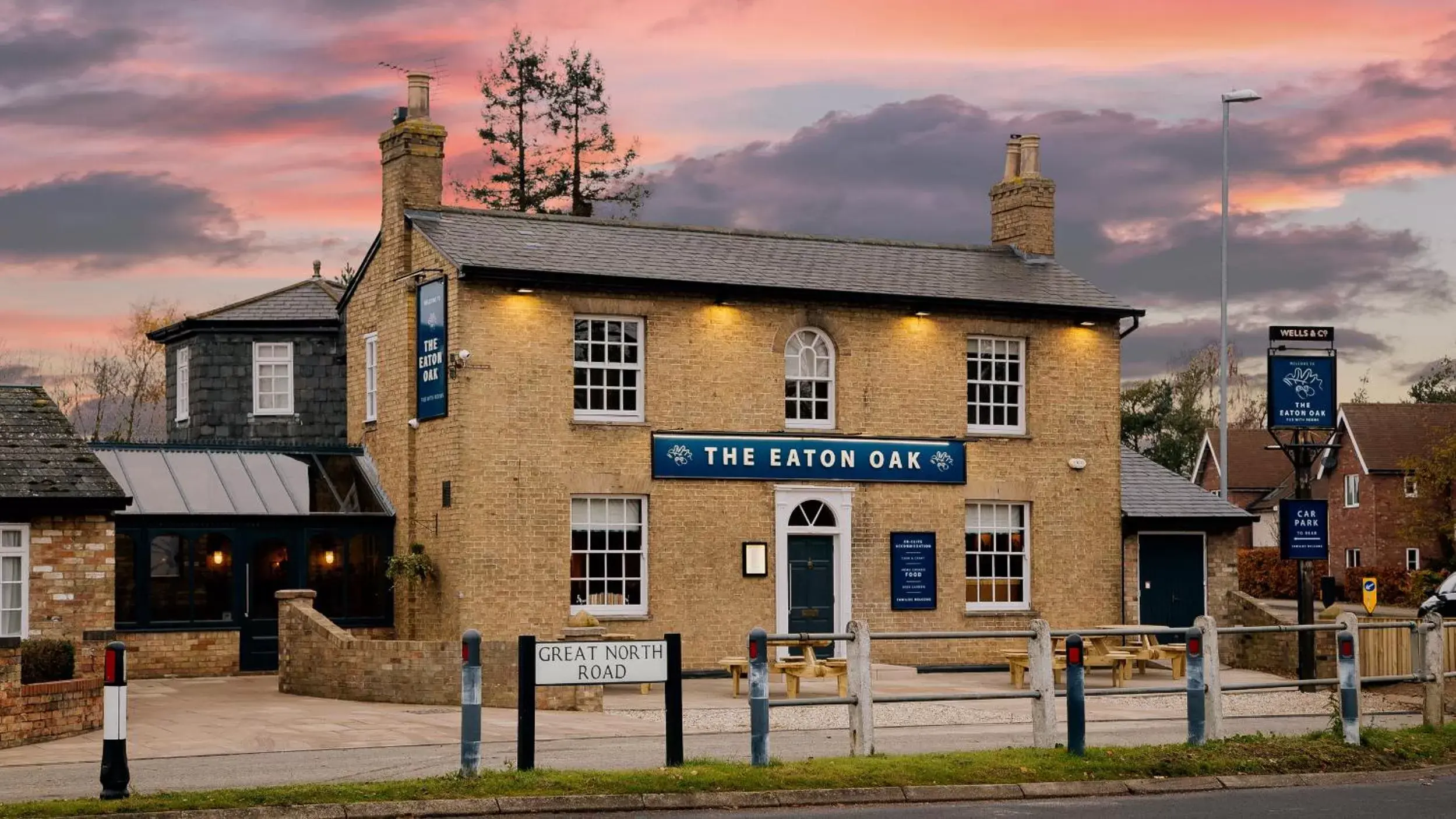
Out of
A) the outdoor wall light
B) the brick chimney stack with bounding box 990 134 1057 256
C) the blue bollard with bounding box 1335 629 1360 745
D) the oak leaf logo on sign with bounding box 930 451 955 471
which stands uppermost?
the brick chimney stack with bounding box 990 134 1057 256

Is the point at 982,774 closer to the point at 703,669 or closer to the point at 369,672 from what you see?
the point at 369,672

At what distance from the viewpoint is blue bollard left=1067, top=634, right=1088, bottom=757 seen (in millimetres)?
15469

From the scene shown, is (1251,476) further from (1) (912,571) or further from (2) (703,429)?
(2) (703,429)

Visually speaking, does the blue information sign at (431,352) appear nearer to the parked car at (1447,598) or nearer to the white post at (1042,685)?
the white post at (1042,685)

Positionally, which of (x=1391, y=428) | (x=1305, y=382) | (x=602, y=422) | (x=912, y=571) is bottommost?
(x=912, y=571)

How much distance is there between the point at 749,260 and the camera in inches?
1133

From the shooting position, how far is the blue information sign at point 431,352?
85.7 feet

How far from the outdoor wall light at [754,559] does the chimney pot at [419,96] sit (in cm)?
855

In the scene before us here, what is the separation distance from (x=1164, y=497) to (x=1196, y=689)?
15.5m

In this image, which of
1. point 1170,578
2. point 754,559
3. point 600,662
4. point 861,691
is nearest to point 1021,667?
point 754,559

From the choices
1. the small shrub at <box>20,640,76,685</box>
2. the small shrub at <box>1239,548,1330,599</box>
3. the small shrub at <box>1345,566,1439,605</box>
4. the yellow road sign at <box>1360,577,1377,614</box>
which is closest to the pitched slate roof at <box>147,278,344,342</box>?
the small shrub at <box>20,640,76,685</box>

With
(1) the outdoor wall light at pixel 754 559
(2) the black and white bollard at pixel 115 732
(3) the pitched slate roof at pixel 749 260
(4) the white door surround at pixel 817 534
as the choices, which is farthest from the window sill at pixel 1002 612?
(2) the black and white bollard at pixel 115 732

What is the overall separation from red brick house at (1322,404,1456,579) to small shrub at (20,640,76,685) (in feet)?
163

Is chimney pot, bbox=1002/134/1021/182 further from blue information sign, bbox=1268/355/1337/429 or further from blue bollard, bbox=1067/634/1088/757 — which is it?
blue bollard, bbox=1067/634/1088/757
